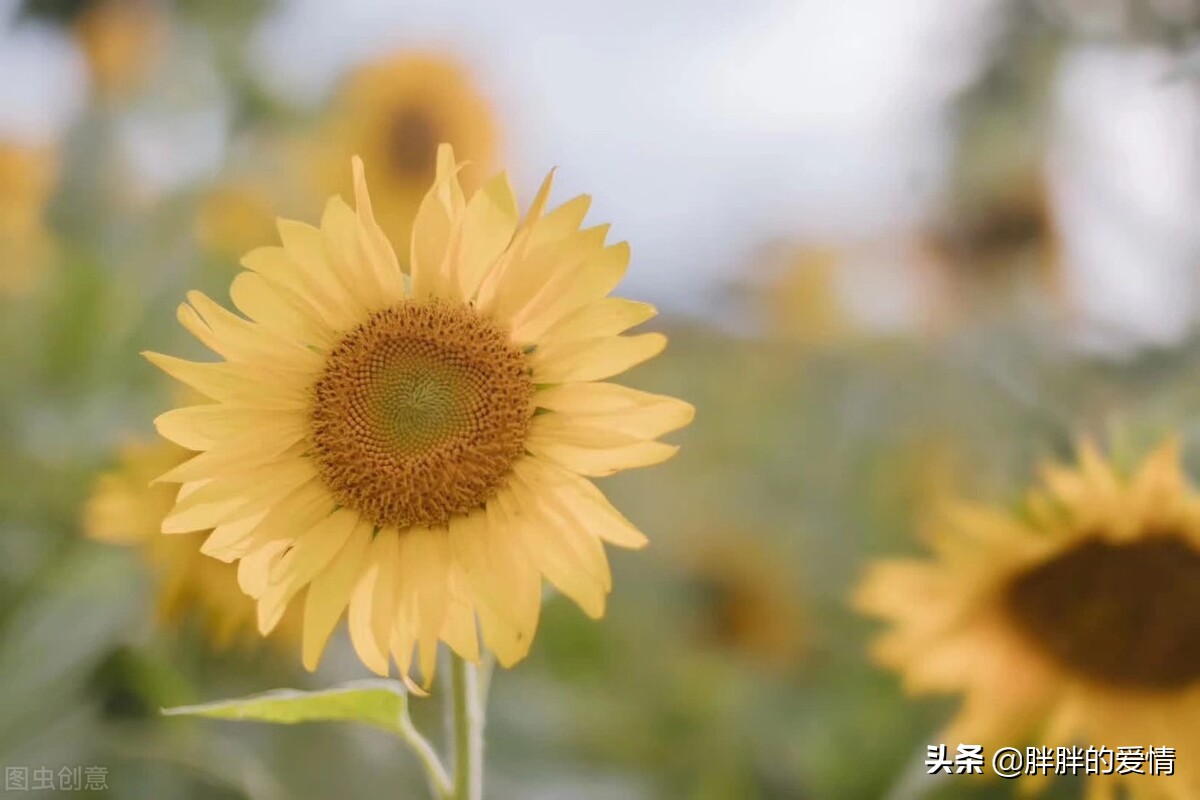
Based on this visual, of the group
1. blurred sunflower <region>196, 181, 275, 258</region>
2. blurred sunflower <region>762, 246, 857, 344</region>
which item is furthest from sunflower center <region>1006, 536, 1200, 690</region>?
blurred sunflower <region>762, 246, 857, 344</region>

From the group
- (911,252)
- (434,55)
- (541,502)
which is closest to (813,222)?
(911,252)

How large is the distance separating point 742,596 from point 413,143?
0.34 metres

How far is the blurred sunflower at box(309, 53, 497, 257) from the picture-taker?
601mm

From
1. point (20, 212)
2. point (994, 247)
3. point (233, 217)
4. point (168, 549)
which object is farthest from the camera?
point (994, 247)

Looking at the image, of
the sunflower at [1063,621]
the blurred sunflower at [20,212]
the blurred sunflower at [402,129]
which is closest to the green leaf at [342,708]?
the sunflower at [1063,621]

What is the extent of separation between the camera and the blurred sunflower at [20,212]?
650mm

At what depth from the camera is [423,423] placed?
0.26 metres

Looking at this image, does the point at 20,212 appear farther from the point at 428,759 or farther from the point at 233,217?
the point at 428,759

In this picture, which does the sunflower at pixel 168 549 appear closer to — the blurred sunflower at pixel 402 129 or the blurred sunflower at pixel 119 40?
the blurred sunflower at pixel 402 129

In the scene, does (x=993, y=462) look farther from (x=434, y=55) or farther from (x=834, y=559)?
(x=434, y=55)

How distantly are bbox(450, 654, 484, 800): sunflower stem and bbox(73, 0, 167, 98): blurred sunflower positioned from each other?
556mm

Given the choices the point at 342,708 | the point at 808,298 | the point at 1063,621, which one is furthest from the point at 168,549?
the point at 808,298

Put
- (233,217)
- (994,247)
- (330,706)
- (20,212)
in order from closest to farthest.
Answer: (330,706)
(233,217)
(20,212)
(994,247)

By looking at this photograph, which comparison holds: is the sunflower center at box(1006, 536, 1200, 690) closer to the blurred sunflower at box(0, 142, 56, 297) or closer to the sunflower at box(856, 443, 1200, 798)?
the sunflower at box(856, 443, 1200, 798)
